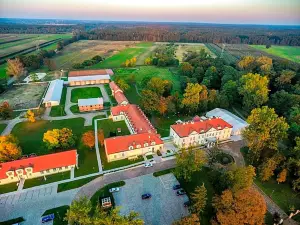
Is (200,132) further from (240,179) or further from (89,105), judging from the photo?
(89,105)

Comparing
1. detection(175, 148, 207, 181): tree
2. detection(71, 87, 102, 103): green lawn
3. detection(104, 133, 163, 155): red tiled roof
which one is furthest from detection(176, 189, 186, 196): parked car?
detection(71, 87, 102, 103): green lawn

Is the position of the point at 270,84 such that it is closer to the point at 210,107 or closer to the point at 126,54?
the point at 210,107

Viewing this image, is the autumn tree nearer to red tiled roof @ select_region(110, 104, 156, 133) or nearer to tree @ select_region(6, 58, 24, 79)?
red tiled roof @ select_region(110, 104, 156, 133)

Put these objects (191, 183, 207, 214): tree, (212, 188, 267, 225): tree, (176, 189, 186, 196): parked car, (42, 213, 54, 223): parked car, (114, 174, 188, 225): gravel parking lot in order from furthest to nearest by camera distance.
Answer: (176, 189, 186, 196): parked car
(114, 174, 188, 225): gravel parking lot
(42, 213, 54, 223): parked car
(191, 183, 207, 214): tree
(212, 188, 267, 225): tree

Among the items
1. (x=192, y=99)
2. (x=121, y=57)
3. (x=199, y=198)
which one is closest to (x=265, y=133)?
(x=199, y=198)

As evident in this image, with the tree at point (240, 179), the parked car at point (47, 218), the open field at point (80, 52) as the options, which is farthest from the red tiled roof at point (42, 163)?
the open field at point (80, 52)

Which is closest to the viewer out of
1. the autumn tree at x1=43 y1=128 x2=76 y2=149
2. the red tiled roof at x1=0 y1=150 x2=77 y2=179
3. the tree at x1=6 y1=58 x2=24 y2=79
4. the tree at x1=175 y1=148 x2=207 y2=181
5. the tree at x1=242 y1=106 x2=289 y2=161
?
the tree at x1=175 y1=148 x2=207 y2=181
